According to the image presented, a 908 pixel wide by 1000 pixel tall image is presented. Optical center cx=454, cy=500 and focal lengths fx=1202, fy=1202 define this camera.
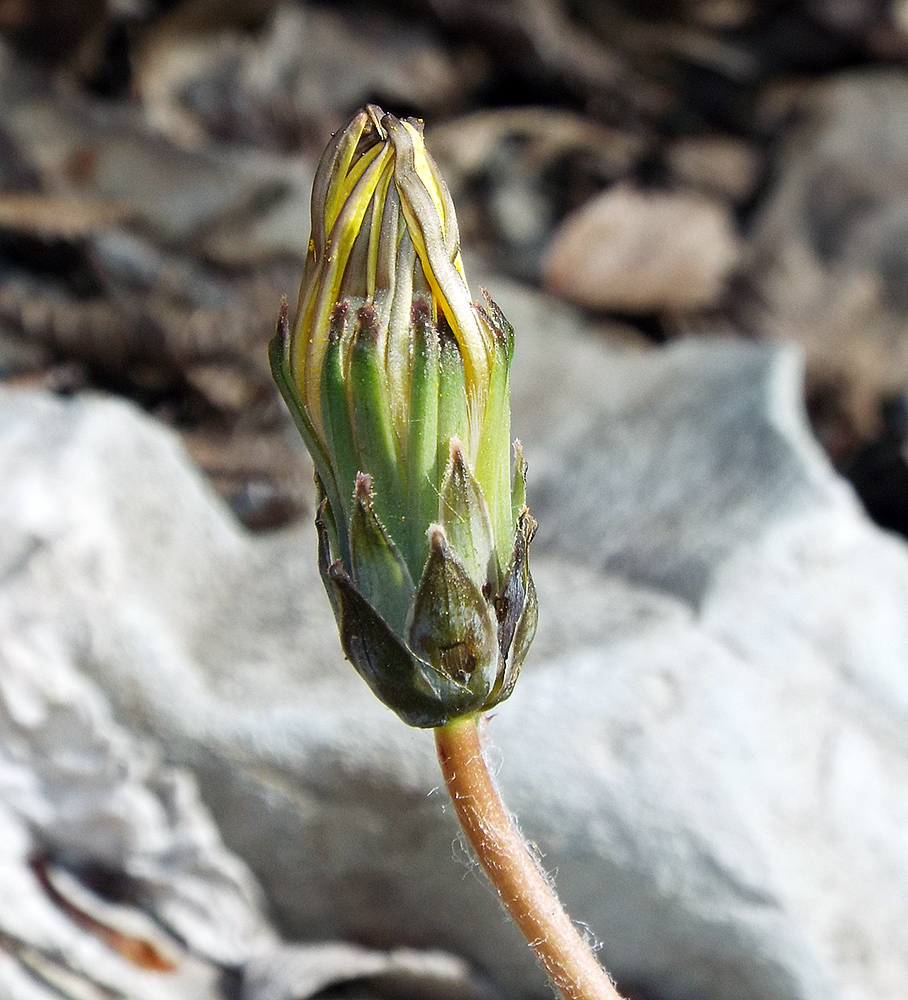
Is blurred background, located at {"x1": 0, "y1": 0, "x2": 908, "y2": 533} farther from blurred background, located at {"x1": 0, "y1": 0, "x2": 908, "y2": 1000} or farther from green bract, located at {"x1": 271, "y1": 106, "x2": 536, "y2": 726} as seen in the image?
green bract, located at {"x1": 271, "y1": 106, "x2": 536, "y2": 726}

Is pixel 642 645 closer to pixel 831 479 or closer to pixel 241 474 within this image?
pixel 831 479

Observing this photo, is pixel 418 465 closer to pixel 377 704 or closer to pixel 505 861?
pixel 505 861

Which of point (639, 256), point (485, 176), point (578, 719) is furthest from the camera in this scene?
point (485, 176)

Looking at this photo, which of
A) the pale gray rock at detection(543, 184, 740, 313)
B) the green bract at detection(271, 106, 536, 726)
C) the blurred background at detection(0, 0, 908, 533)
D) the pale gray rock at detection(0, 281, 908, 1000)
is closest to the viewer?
the green bract at detection(271, 106, 536, 726)

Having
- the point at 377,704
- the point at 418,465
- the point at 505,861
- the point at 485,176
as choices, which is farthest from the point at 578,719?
the point at 485,176

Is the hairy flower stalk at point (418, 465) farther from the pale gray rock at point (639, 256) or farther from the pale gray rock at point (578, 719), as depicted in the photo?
the pale gray rock at point (639, 256)

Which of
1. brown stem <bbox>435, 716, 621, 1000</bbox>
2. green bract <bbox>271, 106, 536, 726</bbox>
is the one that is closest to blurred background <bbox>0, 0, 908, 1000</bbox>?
brown stem <bbox>435, 716, 621, 1000</bbox>
